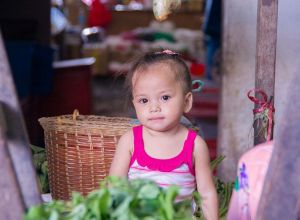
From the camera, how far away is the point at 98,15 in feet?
44.4

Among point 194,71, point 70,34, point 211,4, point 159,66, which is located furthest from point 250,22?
point 70,34

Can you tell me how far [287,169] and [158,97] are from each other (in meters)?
0.94

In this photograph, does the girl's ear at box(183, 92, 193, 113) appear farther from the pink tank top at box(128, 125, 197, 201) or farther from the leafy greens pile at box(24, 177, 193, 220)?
the leafy greens pile at box(24, 177, 193, 220)

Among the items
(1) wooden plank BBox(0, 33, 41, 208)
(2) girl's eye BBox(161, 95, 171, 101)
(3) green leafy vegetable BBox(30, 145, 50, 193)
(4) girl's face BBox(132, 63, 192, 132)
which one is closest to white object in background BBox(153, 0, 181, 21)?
(4) girl's face BBox(132, 63, 192, 132)

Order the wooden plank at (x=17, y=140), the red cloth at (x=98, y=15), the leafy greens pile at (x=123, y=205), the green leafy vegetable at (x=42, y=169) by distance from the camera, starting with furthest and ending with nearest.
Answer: the red cloth at (x=98, y=15) < the green leafy vegetable at (x=42, y=169) < the wooden plank at (x=17, y=140) < the leafy greens pile at (x=123, y=205)

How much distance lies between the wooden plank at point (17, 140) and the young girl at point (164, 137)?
0.83 meters

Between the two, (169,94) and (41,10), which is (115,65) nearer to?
(41,10)

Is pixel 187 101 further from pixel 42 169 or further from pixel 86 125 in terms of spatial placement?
pixel 42 169

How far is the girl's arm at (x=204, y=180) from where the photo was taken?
2.29 meters

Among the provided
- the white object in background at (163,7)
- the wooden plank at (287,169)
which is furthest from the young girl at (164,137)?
the wooden plank at (287,169)

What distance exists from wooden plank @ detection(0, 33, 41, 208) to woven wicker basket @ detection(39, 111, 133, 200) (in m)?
1.24

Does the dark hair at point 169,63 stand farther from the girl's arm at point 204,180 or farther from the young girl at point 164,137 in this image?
the girl's arm at point 204,180

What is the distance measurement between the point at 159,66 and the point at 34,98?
4.79 m

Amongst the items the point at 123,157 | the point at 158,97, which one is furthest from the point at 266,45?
the point at 123,157
